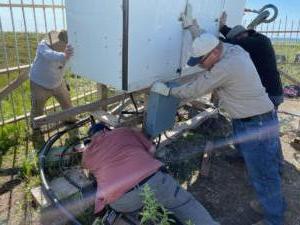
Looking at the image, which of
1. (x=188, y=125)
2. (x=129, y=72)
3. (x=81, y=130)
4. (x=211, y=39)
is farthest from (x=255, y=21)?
(x=81, y=130)

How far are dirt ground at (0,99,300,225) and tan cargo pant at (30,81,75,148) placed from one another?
0.43 metres

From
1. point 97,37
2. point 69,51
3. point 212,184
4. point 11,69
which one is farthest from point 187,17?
point 11,69

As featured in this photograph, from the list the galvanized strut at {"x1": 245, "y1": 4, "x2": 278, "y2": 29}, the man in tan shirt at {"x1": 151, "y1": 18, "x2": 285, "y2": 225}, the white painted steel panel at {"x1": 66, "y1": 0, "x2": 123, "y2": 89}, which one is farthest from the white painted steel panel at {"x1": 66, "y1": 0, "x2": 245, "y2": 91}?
the galvanized strut at {"x1": 245, "y1": 4, "x2": 278, "y2": 29}

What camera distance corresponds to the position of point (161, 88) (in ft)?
10.3

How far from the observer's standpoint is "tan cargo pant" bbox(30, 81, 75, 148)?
4801 millimetres

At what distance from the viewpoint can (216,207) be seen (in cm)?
367

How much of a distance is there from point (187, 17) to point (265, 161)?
1.57m

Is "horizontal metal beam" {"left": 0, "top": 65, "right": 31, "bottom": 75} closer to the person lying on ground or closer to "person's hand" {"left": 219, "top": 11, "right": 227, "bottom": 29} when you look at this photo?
the person lying on ground

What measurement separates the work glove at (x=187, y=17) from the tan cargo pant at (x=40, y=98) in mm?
2359

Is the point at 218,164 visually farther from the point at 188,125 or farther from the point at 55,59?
the point at 55,59

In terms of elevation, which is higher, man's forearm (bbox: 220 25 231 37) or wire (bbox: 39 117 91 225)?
man's forearm (bbox: 220 25 231 37)

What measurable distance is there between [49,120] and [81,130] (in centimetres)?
177

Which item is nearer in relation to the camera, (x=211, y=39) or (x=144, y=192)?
(x=144, y=192)

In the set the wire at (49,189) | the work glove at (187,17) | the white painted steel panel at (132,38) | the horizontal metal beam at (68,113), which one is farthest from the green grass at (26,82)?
the work glove at (187,17)
